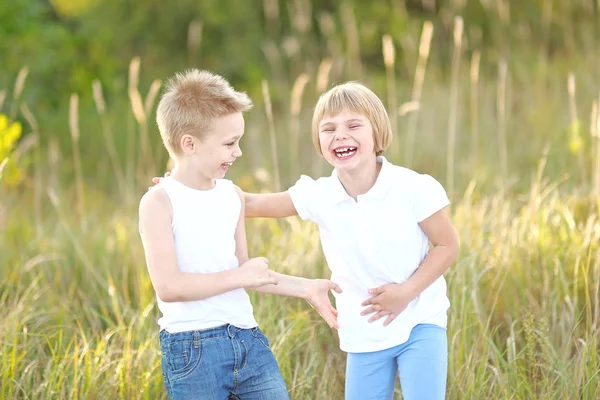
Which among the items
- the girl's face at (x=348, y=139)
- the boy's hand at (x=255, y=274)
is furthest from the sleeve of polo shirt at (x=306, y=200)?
the boy's hand at (x=255, y=274)

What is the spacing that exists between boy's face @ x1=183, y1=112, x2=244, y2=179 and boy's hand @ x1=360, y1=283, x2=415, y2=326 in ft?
2.17

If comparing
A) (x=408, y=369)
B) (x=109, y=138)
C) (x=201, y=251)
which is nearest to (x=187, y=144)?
(x=201, y=251)

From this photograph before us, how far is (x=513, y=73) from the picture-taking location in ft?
30.4

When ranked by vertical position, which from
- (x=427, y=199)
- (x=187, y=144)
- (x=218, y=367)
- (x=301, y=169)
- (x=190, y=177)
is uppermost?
(x=301, y=169)

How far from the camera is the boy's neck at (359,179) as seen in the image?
2914 mm

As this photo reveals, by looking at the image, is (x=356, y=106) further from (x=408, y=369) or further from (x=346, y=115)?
(x=408, y=369)

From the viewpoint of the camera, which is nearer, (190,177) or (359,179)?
(190,177)

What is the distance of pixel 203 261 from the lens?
2545 millimetres

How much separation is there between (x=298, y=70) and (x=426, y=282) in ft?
26.3

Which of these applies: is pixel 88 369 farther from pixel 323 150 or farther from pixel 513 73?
pixel 513 73

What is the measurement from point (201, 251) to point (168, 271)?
13cm

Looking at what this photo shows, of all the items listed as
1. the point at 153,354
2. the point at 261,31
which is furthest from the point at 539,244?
the point at 261,31

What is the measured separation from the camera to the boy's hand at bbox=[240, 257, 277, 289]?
252cm

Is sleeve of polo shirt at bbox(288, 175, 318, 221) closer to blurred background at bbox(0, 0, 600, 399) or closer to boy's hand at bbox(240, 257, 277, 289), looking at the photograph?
boy's hand at bbox(240, 257, 277, 289)
